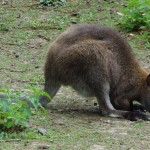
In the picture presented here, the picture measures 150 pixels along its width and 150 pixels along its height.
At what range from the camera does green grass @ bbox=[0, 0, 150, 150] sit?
5180 mm

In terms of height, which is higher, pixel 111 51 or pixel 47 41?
pixel 111 51

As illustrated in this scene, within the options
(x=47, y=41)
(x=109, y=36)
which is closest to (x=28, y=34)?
(x=47, y=41)

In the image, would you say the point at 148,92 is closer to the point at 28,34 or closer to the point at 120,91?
the point at 120,91

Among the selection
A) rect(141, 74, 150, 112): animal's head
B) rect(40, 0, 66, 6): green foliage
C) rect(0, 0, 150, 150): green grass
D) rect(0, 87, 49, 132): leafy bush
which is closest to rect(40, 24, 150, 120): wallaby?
rect(141, 74, 150, 112): animal's head

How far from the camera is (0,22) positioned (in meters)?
10.3

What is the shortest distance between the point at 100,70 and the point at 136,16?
3636 mm

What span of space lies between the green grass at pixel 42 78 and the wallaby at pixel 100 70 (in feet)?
0.84

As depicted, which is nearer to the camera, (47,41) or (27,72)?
(27,72)

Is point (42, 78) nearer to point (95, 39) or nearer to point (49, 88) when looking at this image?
point (49, 88)

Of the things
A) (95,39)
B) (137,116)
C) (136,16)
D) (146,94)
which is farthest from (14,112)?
(136,16)

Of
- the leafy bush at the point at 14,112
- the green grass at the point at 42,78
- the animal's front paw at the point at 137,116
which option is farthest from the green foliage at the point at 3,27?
the leafy bush at the point at 14,112

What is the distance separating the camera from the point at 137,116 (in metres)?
6.23

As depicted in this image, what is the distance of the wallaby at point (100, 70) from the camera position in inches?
248

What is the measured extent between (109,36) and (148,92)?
2.51 ft
